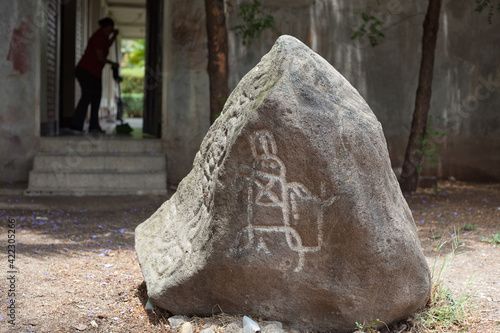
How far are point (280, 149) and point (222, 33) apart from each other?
4334 millimetres

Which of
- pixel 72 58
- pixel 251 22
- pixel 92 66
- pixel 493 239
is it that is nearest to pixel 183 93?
pixel 251 22

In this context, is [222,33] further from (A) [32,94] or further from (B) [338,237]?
(B) [338,237]

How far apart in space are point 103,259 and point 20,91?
4282 millimetres

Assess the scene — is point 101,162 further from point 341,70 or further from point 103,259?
point 341,70

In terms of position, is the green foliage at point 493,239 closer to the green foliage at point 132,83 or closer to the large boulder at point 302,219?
the large boulder at point 302,219

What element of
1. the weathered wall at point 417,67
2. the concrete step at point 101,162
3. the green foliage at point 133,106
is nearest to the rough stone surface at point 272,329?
the concrete step at point 101,162

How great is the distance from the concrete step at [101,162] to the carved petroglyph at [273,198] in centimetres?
522

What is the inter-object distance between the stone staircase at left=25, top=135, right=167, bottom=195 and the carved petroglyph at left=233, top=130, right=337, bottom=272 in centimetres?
479

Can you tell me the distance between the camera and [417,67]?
8867mm

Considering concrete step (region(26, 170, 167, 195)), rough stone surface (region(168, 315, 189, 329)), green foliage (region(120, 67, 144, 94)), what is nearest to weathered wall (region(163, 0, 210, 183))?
concrete step (region(26, 170, 167, 195))

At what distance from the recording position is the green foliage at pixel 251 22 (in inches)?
291

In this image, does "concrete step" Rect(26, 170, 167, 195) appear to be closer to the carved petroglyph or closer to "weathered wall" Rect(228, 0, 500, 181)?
"weathered wall" Rect(228, 0, 500, 181)

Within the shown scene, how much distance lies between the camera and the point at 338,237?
2.83m

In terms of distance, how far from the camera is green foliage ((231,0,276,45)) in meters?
7.39
